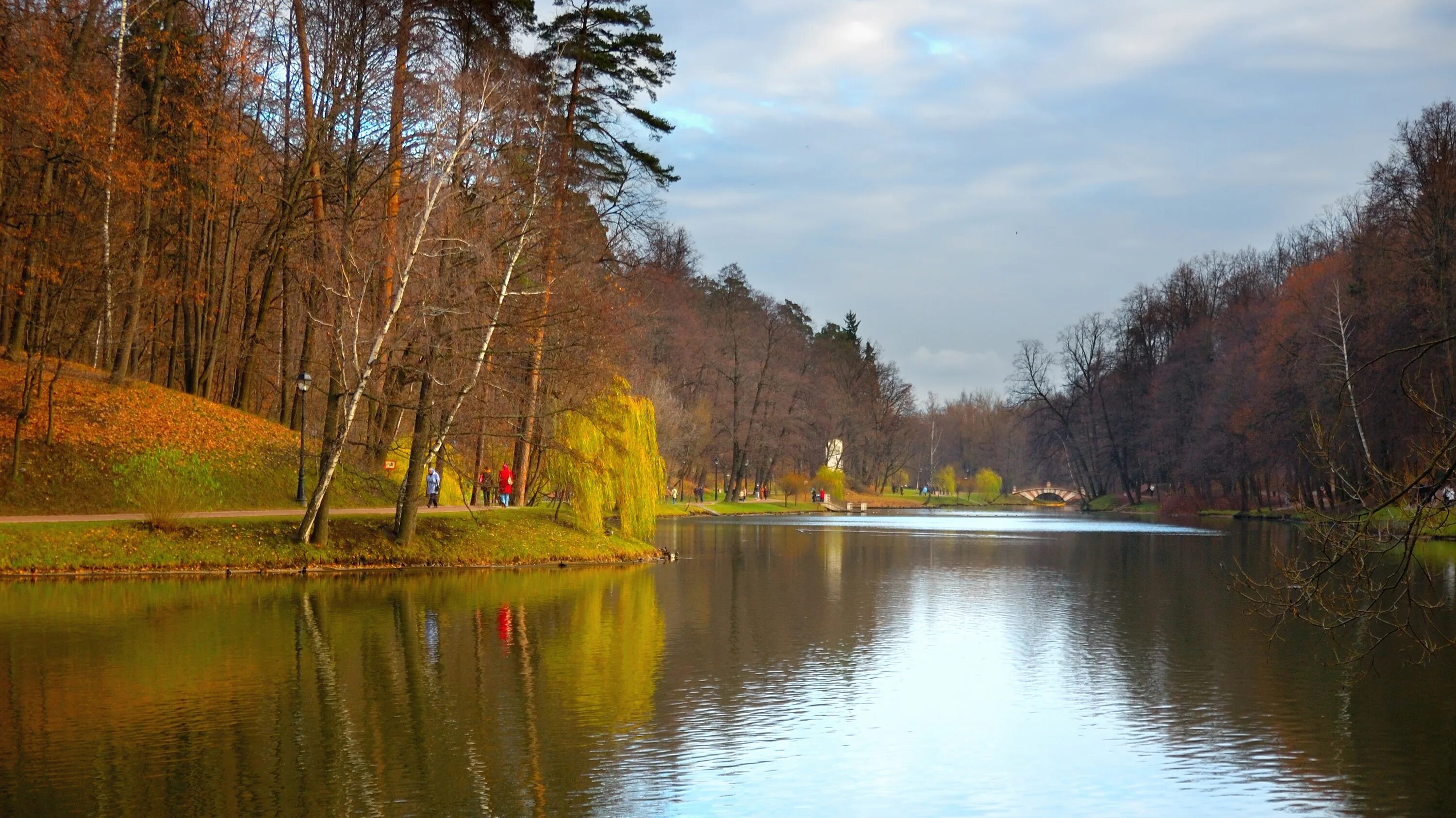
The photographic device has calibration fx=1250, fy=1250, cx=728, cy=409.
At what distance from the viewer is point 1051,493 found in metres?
122

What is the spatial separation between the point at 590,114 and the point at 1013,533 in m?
28.2

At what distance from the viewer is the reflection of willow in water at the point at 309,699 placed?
9.69 meters

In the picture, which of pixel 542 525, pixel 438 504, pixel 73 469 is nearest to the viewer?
pixel 73 469

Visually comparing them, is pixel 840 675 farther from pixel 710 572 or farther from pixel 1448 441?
pixel 710 572

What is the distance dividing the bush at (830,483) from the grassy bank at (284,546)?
189 ft

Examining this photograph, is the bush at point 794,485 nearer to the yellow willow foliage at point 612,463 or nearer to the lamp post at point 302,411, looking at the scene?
the yellow willow foliage at point 612,463

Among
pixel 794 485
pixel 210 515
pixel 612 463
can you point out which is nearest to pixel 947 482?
pixel 794 485

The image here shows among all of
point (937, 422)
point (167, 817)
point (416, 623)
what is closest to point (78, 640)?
point (416, 623)

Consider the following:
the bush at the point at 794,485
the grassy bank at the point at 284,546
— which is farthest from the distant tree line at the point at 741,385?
the grassy bank at the point at 284,546

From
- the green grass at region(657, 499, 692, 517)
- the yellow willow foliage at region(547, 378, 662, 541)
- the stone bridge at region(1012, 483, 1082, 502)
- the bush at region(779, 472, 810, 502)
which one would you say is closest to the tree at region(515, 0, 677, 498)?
the yellow willow foliage at region(547, 378, 662, 541)

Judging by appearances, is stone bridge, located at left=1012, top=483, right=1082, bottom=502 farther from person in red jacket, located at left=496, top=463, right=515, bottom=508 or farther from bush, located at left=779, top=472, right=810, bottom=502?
person in red jacket, located at left=496, top=463, right=515, bottom=508

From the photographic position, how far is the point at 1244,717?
1318 cm

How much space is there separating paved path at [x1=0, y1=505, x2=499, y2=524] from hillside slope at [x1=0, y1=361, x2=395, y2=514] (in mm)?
434

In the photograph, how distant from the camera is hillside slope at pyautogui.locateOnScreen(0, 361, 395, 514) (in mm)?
27078
